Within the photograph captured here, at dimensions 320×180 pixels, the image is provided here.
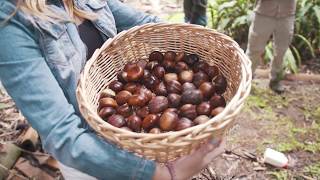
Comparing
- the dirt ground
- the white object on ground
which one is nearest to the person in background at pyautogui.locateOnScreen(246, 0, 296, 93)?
the dirt ground

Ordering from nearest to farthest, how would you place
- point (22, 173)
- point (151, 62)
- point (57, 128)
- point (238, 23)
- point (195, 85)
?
point (57, 128)
point (195, 85)
point (151, 62)
point (22, 173)
point (238, 23)

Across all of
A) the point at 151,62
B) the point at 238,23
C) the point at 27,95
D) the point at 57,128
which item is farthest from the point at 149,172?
the point at 238,23

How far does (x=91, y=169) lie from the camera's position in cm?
126

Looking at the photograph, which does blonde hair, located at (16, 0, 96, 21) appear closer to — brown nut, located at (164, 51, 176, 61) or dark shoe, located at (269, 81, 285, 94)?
brown nut, located at (164, 51, 176, 61)

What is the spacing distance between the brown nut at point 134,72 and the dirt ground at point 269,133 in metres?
1.15

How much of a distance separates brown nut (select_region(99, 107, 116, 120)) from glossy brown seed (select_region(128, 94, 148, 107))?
0.09 meters

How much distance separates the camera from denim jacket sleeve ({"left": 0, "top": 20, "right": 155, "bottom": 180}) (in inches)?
48.4

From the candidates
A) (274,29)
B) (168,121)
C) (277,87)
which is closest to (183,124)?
(168,121)

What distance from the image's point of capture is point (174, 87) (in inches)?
61.9

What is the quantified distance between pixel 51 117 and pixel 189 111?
0.48 m

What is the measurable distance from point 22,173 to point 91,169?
1.48 meters

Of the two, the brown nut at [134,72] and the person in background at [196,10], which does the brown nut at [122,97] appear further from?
the person in background at [196,10]

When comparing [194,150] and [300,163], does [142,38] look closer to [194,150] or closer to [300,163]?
[194,150]

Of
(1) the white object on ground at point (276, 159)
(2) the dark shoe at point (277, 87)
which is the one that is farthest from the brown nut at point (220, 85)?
(2) the dark shoe at point (277, 87)
